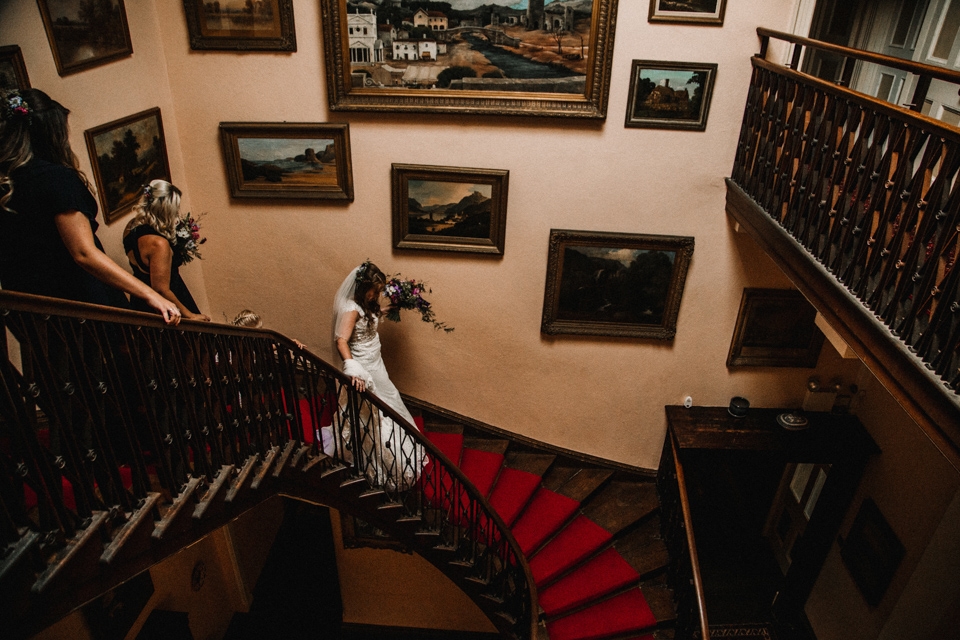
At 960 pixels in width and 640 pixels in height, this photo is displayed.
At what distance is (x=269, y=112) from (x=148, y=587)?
14.4 ft

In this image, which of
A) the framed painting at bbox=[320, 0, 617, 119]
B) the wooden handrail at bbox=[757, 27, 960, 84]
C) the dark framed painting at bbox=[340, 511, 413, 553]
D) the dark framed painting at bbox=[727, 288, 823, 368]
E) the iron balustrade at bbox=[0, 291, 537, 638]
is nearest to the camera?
the iron balustrade at bbox=[0, 291, 537, 638]

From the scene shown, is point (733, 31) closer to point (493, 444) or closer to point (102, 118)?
point (493, 444)

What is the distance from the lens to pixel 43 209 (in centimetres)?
260

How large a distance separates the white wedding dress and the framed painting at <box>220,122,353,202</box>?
117cm

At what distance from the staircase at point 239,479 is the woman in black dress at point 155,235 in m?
0.57

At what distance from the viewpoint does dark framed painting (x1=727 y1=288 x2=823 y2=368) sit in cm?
581

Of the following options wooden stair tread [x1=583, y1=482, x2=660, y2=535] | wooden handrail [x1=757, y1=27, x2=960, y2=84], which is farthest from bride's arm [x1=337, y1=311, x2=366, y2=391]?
wooden handrail [x1=757, y1=27, x2=960, y2=84]

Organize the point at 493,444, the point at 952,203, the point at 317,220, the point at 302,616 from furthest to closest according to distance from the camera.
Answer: the point at 302,616 → the point at 493,444 → the point at 317,220 → the point at 952,203

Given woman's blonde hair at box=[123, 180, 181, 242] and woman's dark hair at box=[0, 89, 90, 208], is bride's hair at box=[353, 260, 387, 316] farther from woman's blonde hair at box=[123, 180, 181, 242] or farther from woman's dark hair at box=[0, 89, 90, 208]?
woman's dark hair at box=[0, 89, 90, 208]

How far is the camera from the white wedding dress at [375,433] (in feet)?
16.1

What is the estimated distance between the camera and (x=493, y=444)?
651cm

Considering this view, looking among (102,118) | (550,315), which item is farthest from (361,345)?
(102,118)

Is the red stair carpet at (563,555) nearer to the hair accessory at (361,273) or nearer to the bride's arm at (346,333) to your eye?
the bride's arm at (346,333)

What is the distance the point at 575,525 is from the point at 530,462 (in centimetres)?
76
